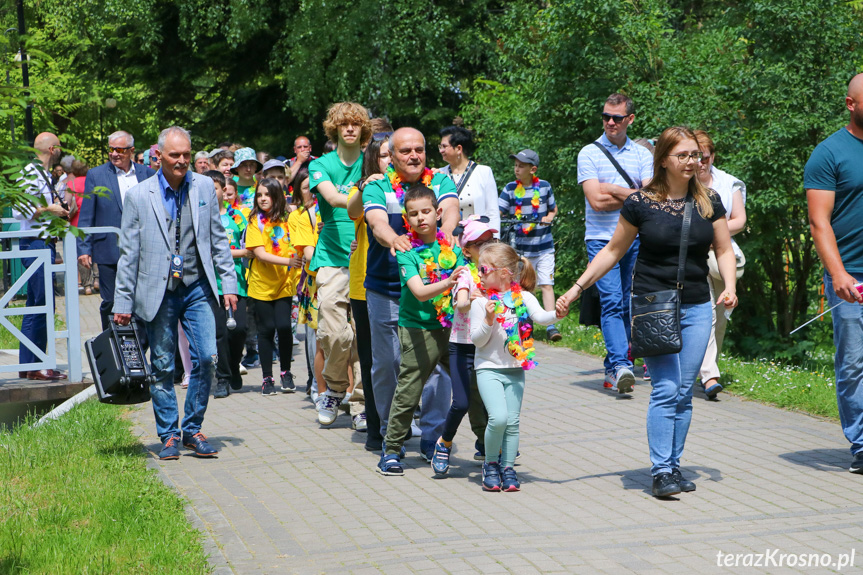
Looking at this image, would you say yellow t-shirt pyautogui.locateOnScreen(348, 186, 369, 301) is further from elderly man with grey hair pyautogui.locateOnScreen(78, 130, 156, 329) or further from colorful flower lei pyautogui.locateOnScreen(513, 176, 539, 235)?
colorful flower lei pyautogui.locateOnScreen(513, 176, 539, 235)

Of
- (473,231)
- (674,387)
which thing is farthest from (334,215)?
(674,387)

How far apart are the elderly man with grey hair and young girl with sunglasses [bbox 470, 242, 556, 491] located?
4.92 meters

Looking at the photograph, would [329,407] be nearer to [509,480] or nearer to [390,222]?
[390,222]

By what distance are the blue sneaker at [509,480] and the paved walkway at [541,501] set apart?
9 cm

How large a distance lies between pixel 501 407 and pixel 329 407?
95.1 inches

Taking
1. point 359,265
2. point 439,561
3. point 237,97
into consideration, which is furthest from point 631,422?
point 237,97

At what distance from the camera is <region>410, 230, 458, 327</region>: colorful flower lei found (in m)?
6.16

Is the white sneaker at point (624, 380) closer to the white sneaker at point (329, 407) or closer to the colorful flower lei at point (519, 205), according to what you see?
the white sneaker at point (329, 407)

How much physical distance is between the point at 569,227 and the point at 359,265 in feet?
27.4

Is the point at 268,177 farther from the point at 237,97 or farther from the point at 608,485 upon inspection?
the point at 237,97

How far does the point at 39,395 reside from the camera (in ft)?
30.5

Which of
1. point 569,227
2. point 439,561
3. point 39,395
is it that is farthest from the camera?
point 569,227

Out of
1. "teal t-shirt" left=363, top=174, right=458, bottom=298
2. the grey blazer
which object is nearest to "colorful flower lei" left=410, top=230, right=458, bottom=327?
"teal t-shirt" left=363, top=174, right=458, bottom=298

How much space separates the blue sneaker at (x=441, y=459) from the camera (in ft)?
20.9
